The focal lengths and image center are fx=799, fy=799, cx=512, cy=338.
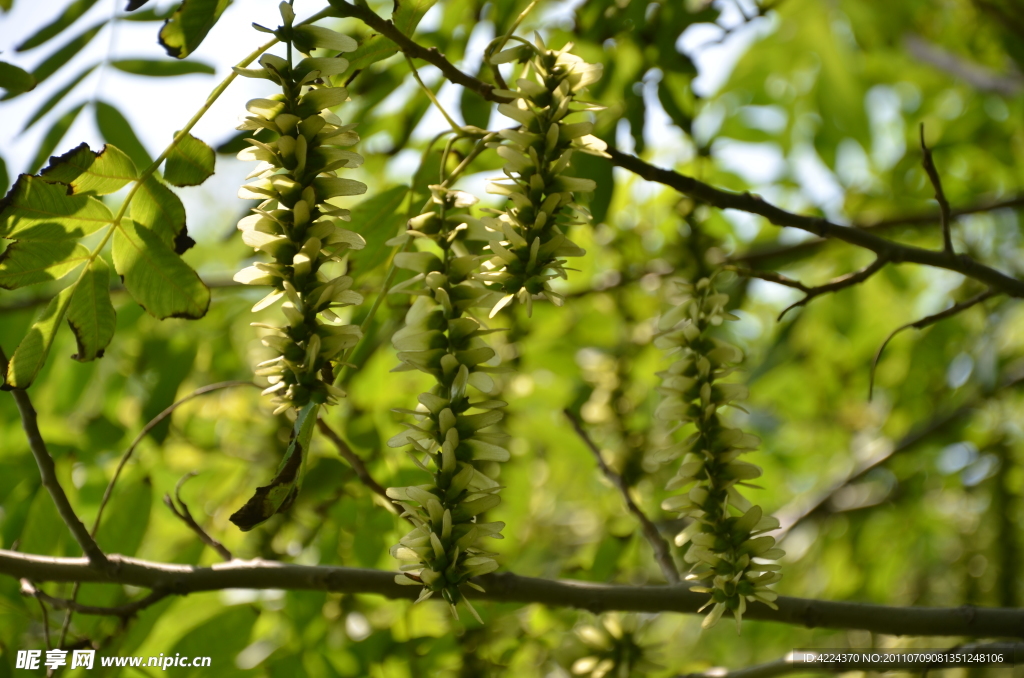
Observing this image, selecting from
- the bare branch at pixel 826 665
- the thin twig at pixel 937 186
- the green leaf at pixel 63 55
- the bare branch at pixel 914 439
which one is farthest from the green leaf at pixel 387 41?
the bare branch at pixel 914 439

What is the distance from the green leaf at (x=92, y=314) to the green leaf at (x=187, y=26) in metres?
0.34

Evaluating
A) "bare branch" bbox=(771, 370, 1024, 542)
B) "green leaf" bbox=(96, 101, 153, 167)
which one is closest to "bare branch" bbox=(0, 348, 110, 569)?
"green leaf" bbox=(96, 101, 153, 167)

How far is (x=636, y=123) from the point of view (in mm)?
1747

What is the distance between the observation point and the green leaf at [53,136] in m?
1.79

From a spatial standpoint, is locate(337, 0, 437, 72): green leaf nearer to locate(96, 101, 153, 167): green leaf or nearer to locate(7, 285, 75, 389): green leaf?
locate(7, 285, 75, 389): green leaf

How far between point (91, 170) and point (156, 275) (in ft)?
0.55

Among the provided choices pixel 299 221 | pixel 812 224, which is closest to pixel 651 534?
pixel 812 224

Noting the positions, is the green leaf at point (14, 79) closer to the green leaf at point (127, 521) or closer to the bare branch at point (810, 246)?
the green leaf at point (127, 521)

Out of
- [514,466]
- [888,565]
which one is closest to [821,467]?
[888,565]

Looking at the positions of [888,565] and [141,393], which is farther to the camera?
[888,565]

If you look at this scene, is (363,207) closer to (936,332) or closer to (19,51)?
(19,51)

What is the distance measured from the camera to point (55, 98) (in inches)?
68.6

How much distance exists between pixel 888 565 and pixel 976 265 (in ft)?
7.59

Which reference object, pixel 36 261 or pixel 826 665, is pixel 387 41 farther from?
pixel 826 665
